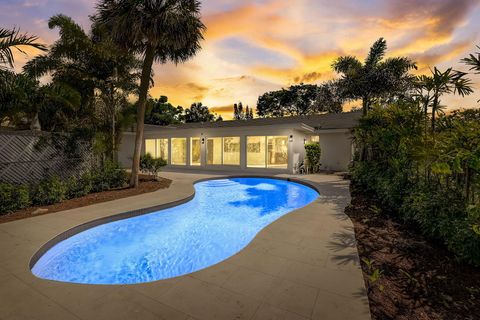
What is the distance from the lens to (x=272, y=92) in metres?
44.2

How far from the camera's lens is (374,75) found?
1169 centimetres

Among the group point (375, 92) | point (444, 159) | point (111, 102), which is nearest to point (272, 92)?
point (375, 92)

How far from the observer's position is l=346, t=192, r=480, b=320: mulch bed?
8.13 ft

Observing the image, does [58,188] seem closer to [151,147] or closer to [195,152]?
[195,152]

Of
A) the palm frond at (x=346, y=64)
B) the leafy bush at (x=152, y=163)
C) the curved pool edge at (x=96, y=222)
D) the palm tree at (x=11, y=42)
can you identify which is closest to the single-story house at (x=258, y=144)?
the palm frond at (x=346, y=64)

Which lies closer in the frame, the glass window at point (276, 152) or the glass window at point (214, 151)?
the glass window at point (276, 152)

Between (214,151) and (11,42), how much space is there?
40.6 feet

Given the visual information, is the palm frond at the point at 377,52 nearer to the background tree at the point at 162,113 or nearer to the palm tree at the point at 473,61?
the palm tree at the point at 473,61

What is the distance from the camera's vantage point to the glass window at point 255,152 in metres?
15.1

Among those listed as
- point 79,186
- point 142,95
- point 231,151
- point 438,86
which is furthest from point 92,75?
point 438,86

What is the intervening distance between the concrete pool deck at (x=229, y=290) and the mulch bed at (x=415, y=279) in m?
0.24

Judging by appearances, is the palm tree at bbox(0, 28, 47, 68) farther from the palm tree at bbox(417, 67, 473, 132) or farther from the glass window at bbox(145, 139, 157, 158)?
the glass window at bbox(145, 139, 157, 158)

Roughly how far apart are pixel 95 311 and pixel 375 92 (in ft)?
45.4

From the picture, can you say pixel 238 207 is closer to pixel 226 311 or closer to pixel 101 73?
pixel 226 311
